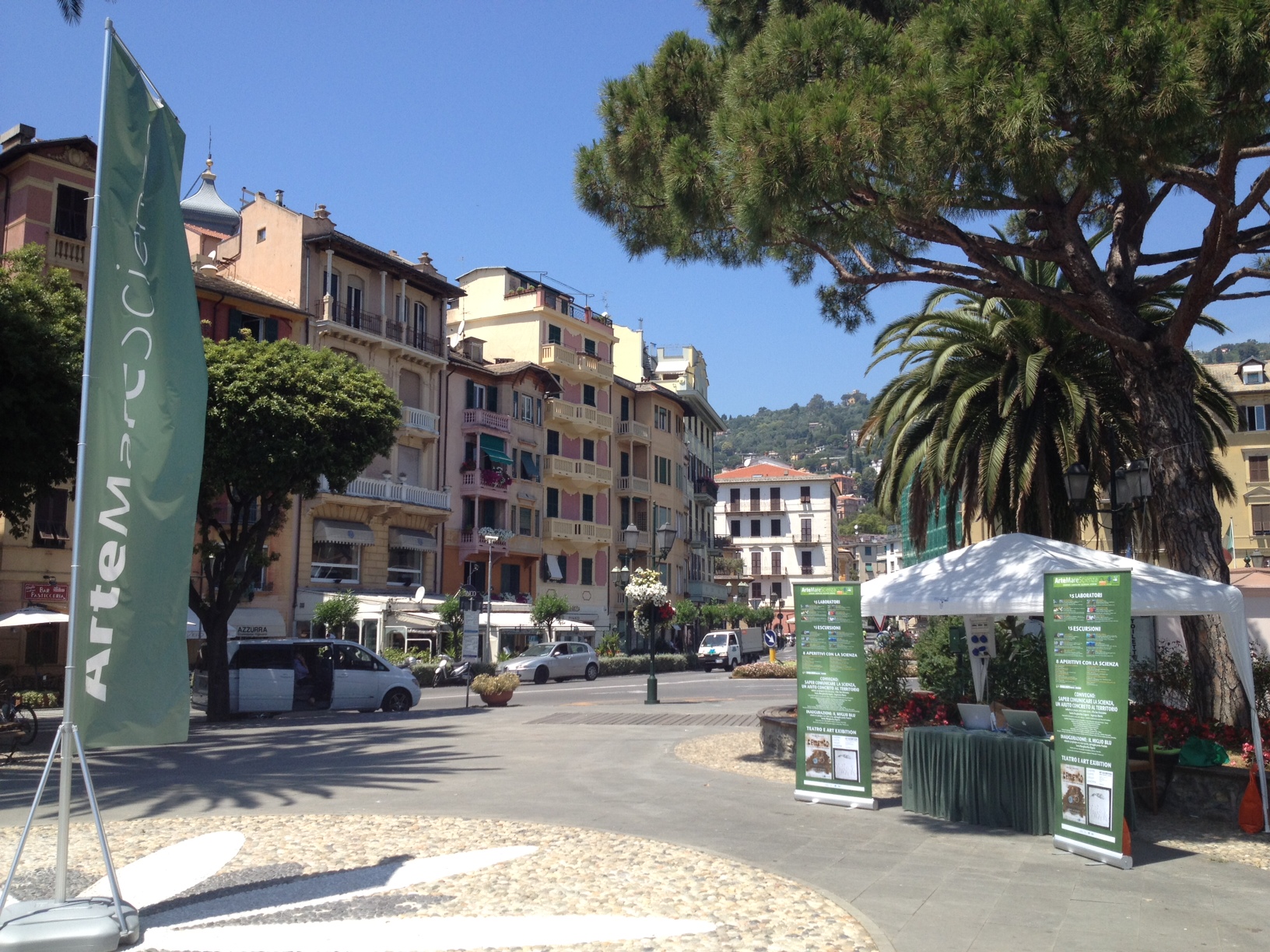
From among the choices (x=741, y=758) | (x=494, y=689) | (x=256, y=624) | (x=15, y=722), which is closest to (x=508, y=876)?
(x=741, y=758)

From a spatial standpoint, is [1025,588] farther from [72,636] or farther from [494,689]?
[494,689]

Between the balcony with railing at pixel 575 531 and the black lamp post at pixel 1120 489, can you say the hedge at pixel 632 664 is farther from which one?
the black lamp post at pixel 1120 489

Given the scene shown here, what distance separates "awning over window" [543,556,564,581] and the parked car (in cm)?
1054

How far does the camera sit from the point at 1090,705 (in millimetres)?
8406

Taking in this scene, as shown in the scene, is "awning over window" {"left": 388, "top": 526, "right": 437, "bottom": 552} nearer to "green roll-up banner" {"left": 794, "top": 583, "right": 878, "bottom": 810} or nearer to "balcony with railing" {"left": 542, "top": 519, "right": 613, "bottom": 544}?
"balcony with railing" {"left": 542, "top": 519, "right": 613, "bottom": 544}

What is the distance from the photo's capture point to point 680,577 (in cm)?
6675

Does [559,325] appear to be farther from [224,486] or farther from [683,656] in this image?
[224,486]

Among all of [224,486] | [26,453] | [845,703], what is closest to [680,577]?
[224,486]

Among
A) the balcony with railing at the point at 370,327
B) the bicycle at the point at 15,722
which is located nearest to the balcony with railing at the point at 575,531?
the balcony with railing at the point at 370,327

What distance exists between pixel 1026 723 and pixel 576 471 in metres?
44.4

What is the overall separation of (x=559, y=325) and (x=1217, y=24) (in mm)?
47215

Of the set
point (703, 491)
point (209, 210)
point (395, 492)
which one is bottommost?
point (395, 492)

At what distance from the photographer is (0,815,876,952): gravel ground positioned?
21.6 ft

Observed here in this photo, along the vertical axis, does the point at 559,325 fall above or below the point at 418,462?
above
